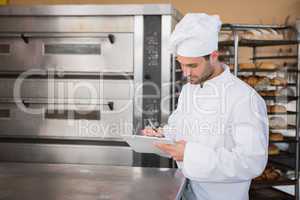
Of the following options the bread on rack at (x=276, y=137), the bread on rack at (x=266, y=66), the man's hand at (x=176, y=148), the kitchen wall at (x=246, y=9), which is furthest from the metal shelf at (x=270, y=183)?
the man's hand at (x=176, y=148)

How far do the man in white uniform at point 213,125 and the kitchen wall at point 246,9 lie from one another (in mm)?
2348

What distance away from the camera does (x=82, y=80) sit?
269 centimetres

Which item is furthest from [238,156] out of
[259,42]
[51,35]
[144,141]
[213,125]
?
[259,42]

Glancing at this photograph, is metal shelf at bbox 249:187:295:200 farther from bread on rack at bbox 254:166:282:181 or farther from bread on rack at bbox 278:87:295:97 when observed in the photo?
bread on rack at bbox 278:87:295:97

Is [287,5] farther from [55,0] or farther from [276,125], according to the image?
[55,0]

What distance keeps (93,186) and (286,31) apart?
301 centimetres

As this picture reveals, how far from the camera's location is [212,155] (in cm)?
166

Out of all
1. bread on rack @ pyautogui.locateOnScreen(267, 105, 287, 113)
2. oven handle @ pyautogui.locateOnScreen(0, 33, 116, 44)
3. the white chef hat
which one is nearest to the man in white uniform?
the white chef hat

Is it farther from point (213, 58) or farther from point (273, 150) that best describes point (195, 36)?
point (273, 150)

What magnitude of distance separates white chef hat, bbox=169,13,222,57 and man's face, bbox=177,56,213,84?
0.02m

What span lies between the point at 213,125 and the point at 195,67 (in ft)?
0.91

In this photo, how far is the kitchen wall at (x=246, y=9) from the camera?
4.18 metres

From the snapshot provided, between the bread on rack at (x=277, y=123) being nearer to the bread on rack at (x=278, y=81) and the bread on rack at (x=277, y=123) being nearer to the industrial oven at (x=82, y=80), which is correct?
the bread on rack at (x=278, y=81)

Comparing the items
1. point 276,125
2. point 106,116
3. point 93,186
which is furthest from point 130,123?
point 276,125
